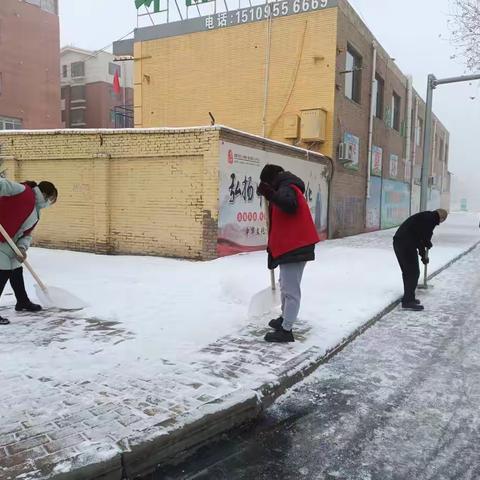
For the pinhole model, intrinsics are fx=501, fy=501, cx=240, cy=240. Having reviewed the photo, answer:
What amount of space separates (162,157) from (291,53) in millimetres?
7549

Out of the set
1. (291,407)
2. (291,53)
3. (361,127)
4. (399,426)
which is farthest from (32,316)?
(361,127)

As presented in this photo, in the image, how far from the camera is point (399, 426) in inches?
136

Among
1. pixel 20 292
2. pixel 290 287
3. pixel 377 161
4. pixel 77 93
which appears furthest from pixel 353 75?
pixel 77 93

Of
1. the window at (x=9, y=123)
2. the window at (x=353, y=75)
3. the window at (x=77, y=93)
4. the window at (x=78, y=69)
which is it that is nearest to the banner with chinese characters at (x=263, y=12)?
the window at (x=353, y=75)

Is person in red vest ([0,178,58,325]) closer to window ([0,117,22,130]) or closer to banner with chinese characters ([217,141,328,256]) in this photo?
banner with chinese characters ([217,141,328,256])

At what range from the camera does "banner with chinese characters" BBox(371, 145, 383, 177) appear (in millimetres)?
20211

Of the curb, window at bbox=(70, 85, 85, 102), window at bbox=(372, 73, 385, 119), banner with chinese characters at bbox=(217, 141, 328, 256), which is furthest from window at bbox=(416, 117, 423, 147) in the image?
window at bbox=(70, 85, 85, 102)

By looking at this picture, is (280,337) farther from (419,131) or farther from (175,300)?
(419,131)

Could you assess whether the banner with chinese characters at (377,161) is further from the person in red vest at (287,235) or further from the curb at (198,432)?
the curb at (198,432)

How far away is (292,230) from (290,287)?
567 millimetres

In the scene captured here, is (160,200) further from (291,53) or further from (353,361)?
(291,53)

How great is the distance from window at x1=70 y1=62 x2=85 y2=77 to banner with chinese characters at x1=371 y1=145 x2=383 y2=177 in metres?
31.7

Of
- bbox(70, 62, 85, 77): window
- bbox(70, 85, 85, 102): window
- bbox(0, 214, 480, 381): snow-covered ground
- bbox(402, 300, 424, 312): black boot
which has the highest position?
bbox(70, 62, 85, 77): window

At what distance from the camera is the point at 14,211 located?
18.0 ft
